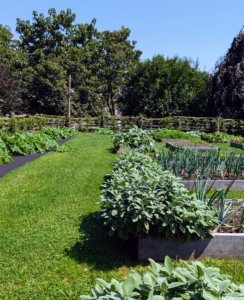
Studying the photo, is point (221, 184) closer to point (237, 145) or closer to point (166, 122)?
point (237, 145)

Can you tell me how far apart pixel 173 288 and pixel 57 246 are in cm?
206

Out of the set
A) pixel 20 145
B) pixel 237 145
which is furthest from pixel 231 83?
pixel 20 145

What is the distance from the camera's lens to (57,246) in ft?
10.7

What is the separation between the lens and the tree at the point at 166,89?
1019 inches

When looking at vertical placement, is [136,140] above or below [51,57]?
below

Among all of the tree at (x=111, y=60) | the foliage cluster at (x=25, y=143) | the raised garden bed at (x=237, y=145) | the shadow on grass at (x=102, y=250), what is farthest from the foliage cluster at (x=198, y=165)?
the tree at (x=111, y=60)

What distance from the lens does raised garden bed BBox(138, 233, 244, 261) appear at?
299 centimetres

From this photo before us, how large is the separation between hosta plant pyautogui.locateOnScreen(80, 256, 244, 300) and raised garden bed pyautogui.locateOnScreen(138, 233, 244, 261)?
1461 mm

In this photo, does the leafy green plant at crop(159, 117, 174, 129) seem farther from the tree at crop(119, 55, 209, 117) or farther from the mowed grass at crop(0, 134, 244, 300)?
the mowed grass at crop(0, 134, 244, 300)

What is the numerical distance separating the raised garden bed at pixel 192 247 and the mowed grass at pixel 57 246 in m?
0.10

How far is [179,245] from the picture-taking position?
2.99 meters

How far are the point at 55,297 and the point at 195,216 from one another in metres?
1.34

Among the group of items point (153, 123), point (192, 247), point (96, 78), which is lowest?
point (192, 247)

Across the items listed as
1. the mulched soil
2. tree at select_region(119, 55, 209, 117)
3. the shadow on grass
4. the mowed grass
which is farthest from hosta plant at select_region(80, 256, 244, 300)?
tree at select_region(119, 55, 209, 117)
